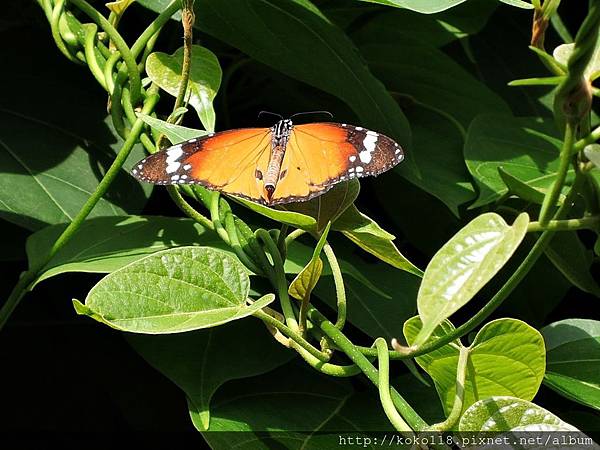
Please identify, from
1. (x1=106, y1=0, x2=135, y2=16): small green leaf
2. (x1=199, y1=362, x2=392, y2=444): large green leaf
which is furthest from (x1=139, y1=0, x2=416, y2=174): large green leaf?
(x1=199, y1=362, x2=392, y2=444): large green leaf

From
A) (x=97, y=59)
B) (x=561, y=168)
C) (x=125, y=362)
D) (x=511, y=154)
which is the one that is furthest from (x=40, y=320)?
(x=561, y=168)

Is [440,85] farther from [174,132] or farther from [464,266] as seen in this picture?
[464,266]

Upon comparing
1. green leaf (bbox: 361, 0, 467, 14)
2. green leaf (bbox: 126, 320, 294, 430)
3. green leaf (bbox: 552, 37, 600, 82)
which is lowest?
green leaf (bbox: 126, 320, 294, 430)

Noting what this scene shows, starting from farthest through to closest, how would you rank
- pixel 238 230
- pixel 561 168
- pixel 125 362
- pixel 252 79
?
1. pixel 252 79
2. pixel 125 362
3. pixel 238 230
4. pixel 561 168

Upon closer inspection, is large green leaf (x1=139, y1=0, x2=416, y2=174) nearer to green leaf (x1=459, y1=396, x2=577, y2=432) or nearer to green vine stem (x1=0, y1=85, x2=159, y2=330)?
green vine stem (x1=0, y1=85, x2=159, y2=330)

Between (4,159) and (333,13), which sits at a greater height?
(333,13)

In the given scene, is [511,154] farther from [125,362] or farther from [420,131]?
[125,362]

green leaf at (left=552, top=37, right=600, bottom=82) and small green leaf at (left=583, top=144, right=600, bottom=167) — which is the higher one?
green leaf at (left=552, top=37, right=600, bottom=82)

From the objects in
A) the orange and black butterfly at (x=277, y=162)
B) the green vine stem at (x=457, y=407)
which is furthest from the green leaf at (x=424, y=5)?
the green vine stem at (x=457, y=407)

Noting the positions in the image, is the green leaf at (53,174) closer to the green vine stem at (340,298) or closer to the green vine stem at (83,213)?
the green vine stem at (83,213)
